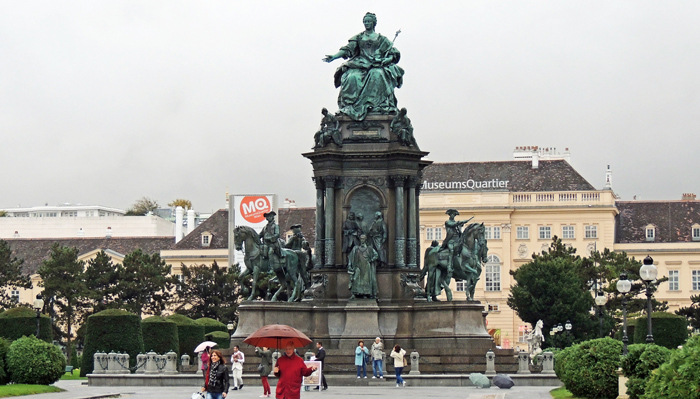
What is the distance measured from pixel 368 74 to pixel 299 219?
84487 millimetres

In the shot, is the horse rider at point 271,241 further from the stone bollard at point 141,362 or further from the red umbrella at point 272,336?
the red umbrella at point 272,336

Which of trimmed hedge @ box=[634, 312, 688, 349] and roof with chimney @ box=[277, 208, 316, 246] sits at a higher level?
roof with chimney @ box=[277, 208, 316, 246]

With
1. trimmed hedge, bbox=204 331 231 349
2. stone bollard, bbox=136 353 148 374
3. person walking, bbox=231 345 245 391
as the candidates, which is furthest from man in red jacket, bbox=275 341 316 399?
trimmed hedge, bbox=204 331 231 349

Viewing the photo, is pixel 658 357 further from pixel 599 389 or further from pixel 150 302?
pixel 150 302

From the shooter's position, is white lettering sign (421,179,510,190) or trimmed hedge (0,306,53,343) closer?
trimmed hedge (0,306,53,343)

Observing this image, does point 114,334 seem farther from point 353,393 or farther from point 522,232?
point 522,232

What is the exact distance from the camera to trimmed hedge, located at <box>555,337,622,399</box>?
33.0 m

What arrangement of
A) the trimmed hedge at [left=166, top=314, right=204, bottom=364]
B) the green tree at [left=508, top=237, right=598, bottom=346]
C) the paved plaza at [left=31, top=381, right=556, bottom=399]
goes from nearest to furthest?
the paved plaza at [left=31, top=381, right=556, bottom=399]
the trimmed hedge at [left=166, top=314, right=204, bottom=364]
the green tree at [left=508, top=237, right=598, bottom=346]

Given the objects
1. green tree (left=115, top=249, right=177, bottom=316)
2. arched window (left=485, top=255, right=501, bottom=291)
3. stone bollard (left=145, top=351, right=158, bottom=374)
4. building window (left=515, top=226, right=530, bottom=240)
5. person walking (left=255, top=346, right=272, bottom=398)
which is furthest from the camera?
building window (left=515, top=226, right=530, bottom=240)

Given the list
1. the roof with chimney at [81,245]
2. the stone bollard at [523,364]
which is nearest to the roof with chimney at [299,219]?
the roof with chimney at [81,245]

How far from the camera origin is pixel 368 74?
49562 mm

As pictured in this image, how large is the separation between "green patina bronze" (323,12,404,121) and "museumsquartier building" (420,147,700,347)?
78.5 m

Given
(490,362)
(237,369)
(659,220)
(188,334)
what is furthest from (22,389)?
(659,220)

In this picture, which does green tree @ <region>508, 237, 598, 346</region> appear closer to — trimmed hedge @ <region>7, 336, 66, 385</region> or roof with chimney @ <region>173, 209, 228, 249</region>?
roof with chimney @ <region>173, 209, 228, 249</region>
